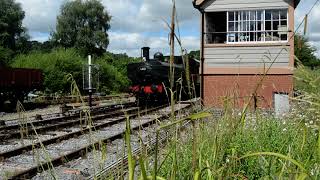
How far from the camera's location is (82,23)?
193 ft

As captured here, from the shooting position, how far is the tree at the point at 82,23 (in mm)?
57656

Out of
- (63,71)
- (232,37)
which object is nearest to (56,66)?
(63,71)

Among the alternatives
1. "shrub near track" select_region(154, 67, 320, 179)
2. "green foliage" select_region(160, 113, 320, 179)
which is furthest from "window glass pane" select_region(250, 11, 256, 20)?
"green foliage" select_region(160, 113, 320, 179)

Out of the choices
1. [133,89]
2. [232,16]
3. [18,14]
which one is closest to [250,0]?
[232,16]

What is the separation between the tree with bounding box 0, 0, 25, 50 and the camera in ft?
168

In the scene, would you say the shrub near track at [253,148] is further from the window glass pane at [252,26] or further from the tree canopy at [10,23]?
the tree canopy at [10,23]

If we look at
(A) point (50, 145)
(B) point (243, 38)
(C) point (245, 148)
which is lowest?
(A) point (50, 145)

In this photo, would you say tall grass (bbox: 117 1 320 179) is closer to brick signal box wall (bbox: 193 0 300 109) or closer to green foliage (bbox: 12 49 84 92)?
brick signal box wall (bbox: 193 0 300 109)

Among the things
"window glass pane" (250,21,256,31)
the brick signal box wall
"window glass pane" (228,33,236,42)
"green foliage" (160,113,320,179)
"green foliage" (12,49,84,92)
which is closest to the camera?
"green foliage" (160,113,320,179)

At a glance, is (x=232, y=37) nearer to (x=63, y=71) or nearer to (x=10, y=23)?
(x=63, y=71)

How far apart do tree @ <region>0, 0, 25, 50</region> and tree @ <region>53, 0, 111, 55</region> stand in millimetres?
5603

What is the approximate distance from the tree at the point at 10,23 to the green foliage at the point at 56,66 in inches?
518

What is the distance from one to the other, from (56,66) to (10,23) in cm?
2062

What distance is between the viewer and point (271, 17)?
1652cm
